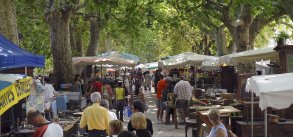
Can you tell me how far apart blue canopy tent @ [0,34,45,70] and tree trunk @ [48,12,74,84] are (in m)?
8.64

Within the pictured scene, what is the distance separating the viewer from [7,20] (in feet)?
40.4

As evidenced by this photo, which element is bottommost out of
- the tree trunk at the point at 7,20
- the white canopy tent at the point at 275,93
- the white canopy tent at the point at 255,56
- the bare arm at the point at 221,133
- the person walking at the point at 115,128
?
the bare arm at the point at 221,133

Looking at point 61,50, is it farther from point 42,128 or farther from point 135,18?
point 42,128

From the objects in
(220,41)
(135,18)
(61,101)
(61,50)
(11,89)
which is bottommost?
(61,101)

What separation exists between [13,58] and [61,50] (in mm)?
11153

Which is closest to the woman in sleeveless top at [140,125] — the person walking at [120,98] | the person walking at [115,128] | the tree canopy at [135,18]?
the person walking at [115,128]

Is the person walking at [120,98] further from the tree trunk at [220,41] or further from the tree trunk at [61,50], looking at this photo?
the tree trunk at [220,41]

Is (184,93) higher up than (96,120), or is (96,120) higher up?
(184,93)

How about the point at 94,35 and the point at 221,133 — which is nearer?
the point at 221,133

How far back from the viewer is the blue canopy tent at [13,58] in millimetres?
8219

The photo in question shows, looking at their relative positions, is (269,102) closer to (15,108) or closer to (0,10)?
(15,108)

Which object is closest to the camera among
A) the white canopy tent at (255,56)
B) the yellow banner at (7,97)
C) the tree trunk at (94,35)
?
the yellow banner at (7,97)

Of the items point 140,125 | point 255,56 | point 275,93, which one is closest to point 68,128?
point 140,125

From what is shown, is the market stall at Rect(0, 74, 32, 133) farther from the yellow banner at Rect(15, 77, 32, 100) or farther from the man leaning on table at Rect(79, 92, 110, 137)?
the man leaning on table at Rect(79, 92, 110, 137)
